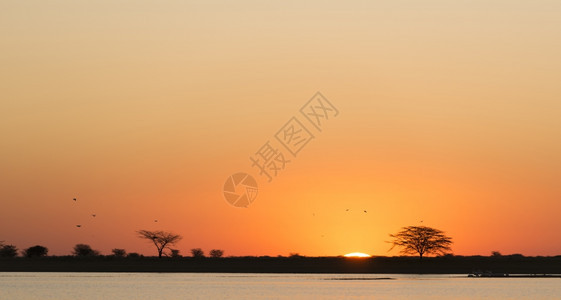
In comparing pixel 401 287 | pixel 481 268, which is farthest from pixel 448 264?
pixel 401 287

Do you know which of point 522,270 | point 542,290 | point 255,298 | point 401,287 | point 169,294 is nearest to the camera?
point 255,298

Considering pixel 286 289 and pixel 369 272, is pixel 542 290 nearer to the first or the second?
pixel 286 289

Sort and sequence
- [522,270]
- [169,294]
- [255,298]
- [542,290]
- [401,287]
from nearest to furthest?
[255,298] < [169,294] < [542,290] < [401,287] < [522,270]

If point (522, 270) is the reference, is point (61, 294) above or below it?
Answer: below

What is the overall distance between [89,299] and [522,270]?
110 m

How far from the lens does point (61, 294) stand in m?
110

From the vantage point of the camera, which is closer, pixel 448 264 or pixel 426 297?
pixel 426 297

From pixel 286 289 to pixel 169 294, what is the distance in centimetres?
1673

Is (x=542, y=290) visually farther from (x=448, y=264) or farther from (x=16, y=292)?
(x=448, y=264)

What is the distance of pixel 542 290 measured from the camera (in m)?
116

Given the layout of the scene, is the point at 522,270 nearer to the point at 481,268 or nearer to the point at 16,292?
the point at 481,268

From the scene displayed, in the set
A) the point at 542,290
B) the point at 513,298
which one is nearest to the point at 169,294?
the point at 513,298

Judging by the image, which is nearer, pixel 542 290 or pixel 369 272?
pixel 542 290

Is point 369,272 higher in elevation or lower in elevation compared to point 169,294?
higher
